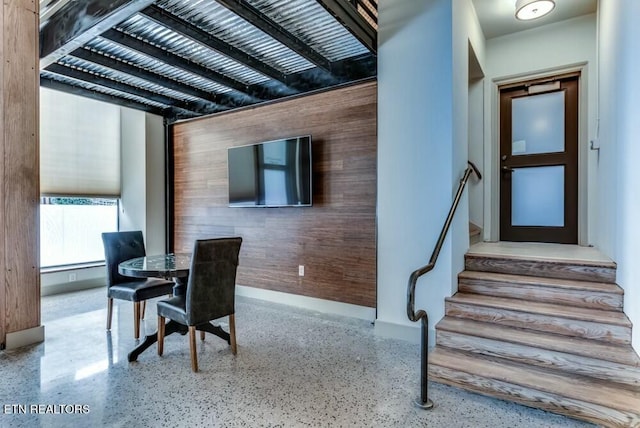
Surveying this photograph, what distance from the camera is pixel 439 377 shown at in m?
2.28

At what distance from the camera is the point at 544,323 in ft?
7.68

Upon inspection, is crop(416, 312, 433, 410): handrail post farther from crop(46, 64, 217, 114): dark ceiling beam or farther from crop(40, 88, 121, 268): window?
crop(40, 88, 121, 268): window

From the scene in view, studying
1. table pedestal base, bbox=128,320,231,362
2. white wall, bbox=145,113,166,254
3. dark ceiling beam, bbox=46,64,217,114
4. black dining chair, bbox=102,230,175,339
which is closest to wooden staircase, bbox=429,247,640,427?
table pedestal base, bbox=128,320,231,362

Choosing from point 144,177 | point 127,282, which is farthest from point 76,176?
point 127,282

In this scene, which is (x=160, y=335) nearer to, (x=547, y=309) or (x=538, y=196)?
(x=547, y=309)

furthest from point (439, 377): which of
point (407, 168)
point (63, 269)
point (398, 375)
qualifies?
point (63, 269)

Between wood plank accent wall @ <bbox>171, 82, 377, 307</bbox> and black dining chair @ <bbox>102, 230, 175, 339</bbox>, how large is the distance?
1.37 metres

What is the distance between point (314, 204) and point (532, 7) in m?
2.94

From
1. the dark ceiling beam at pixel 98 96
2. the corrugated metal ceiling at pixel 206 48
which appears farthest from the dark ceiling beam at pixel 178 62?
the dark ceiling beam at pixel 98 96

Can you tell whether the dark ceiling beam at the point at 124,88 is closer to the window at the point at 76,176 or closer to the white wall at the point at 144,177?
the white wall at the point at 144,177

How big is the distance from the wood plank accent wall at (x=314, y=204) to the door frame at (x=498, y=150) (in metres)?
1.76

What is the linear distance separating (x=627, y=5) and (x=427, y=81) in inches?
53.3

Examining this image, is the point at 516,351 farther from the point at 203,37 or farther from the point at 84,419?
the point at 203,37

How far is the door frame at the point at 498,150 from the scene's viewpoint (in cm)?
383
